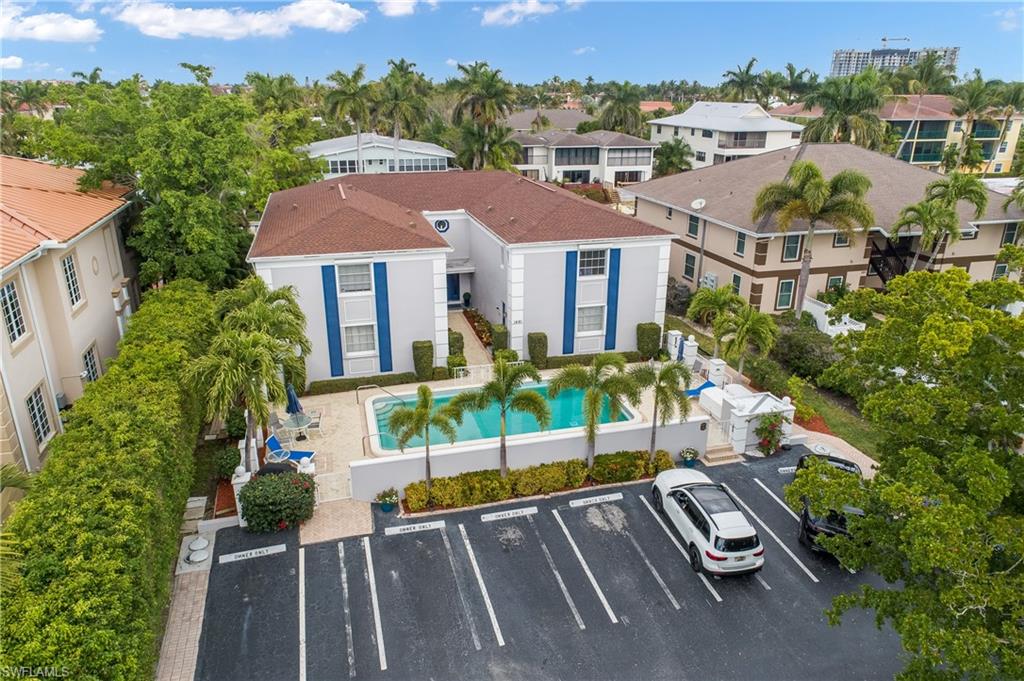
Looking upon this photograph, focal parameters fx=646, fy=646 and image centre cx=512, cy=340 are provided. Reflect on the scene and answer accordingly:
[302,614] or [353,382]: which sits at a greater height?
[353,382]

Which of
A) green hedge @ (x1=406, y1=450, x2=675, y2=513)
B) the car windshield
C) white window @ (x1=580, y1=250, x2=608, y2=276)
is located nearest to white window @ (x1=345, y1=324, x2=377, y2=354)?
green hedge @ (x1=406, y1=450, x2=675, y2=513)

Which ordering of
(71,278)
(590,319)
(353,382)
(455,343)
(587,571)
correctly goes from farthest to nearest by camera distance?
A: 1. (590,319)
2. (455,343)
3. (353,382)
4. (71,278)
5. (587,571)

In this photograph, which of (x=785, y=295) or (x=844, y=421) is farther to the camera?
(x=785, y=295)

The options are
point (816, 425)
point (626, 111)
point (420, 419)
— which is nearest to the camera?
point (420, 419)

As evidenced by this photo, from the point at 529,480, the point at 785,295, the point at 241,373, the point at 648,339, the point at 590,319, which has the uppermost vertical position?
the point at 241,373

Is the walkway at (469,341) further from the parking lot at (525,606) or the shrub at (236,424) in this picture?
the parking lot at (525,606)

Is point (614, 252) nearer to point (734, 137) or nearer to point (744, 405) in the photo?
point (744, 405)

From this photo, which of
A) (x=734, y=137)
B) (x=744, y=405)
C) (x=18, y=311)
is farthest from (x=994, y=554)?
(x=734, y=137)

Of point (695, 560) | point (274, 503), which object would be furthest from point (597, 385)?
point (274, 503)

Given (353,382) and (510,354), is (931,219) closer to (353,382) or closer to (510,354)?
(510,354)
